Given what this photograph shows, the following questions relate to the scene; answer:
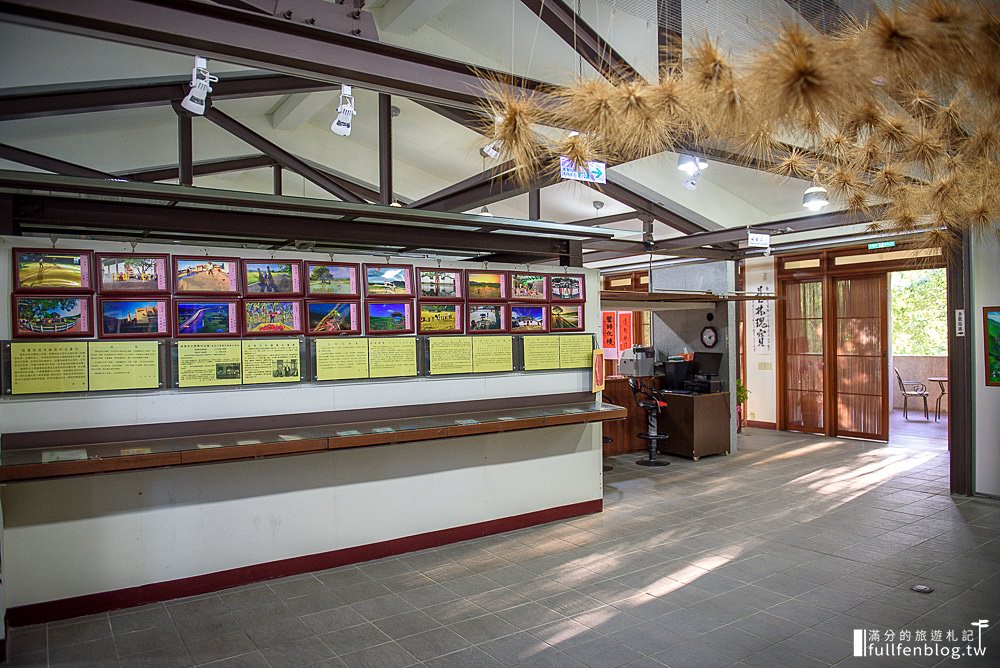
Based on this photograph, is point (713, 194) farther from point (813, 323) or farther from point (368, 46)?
point (368, 46)

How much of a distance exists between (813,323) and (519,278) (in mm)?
6551

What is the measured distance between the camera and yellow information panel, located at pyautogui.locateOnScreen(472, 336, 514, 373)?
501 centimetres

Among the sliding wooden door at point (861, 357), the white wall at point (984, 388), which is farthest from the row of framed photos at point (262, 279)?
the sliding wooden door at point (861, 357)

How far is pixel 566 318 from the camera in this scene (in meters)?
5.50

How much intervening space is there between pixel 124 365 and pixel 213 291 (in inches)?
25.9

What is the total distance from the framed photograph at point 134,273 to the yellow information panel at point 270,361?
0.61 metres

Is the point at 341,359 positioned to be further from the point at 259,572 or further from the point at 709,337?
the point at 709,337

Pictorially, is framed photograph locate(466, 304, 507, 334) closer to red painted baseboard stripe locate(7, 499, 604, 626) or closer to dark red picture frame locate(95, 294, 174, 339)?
red painted baseboard stripe locate(7, 499, 604, 626)

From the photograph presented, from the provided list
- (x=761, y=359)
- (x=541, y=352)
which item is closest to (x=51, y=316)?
(x=541, y=352)

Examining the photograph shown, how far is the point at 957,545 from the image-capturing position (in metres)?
4.70

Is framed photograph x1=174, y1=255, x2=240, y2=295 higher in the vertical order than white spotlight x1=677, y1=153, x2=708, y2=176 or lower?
lower

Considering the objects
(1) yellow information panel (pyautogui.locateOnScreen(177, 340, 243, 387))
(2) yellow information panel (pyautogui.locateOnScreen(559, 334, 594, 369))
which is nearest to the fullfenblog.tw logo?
(2) yellow information panel (pyautogui.locateOnScreen(559, 334, 594, 369))

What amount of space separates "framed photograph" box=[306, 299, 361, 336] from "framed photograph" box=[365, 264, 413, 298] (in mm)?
166

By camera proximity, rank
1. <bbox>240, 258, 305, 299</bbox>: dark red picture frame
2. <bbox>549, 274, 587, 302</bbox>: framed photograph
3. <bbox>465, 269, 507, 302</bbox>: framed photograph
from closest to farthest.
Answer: <bbox>240, 258, 305, 299</bbox>: dark red picture frame < <bbox>465, 269, 507, 302</bbox>: framed photograph < <bbox>549, 274, 587, 302</bbox>: framed photograph
